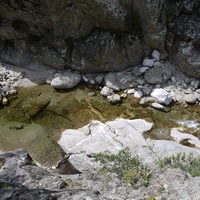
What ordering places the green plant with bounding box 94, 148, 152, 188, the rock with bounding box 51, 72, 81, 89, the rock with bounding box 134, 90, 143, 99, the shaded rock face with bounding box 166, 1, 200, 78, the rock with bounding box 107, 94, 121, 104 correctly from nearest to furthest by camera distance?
the green plant with bounding box 94, 148, 152, 188
the shaded rock face with bounding box 166, 1, 200, 78
the rock with bounding box 107, 94, 121, 104
the rock with bounding box 134, 90, 143, 99
the rock with bounding box 51, 72, 81, 89

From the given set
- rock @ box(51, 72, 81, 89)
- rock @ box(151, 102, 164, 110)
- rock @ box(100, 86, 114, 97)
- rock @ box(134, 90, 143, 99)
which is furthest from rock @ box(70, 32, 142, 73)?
rock @ box(151, 102, 164, 110)

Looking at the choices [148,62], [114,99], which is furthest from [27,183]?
[148,62]

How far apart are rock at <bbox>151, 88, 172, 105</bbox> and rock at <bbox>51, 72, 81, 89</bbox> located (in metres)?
4.02

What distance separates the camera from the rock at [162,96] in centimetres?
1413

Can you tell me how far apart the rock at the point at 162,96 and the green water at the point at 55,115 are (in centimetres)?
46

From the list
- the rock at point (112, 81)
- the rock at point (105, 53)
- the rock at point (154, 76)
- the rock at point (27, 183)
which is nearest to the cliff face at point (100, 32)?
the rock at point (105, 53)

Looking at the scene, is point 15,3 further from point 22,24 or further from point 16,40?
point 16,40

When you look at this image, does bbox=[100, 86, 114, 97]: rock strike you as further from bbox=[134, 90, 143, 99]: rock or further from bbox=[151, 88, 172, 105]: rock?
bbox=[151, 88, 172, 105]: rock

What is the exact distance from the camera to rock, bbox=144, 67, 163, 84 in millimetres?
14891

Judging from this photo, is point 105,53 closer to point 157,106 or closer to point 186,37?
point 157,106

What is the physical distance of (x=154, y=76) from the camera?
14945 mm

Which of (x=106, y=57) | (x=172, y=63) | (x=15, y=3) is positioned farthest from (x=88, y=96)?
(x=15, y=3)

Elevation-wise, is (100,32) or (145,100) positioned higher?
(100,32)

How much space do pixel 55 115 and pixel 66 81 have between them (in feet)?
7.02
